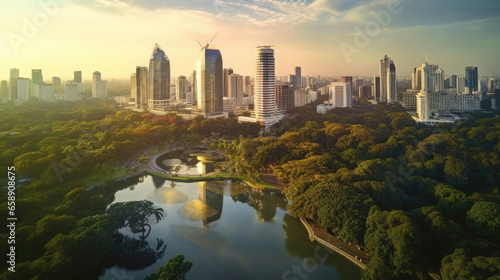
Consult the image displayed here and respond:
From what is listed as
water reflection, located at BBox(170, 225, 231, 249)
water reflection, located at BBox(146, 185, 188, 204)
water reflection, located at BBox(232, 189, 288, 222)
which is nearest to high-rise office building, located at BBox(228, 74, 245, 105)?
water reflection, located at BBox(146, 185, 188, 204)

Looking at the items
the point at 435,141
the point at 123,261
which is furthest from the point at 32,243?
the point at 435,141

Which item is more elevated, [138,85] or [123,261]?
[138,85]

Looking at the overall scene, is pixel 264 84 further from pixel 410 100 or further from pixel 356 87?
pixel 356 87

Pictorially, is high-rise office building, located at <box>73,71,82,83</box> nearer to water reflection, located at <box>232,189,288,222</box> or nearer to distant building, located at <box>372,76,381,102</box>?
water reflection, located at <box>232,189,288,222</box>

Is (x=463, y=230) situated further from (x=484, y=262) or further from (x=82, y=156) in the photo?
(x=82, y=156)

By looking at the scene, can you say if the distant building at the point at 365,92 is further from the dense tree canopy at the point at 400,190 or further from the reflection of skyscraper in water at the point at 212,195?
the reflection of skyscraper in water at the point at 212,195

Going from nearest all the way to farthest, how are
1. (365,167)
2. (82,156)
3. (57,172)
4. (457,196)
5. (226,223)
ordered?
1. (457,196)
2. (226,223)
3. (365,167)
4. (57,172)
5. (82,156)

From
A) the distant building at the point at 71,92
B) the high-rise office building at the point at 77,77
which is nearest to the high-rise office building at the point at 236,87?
the distant building at the point at 71,92
